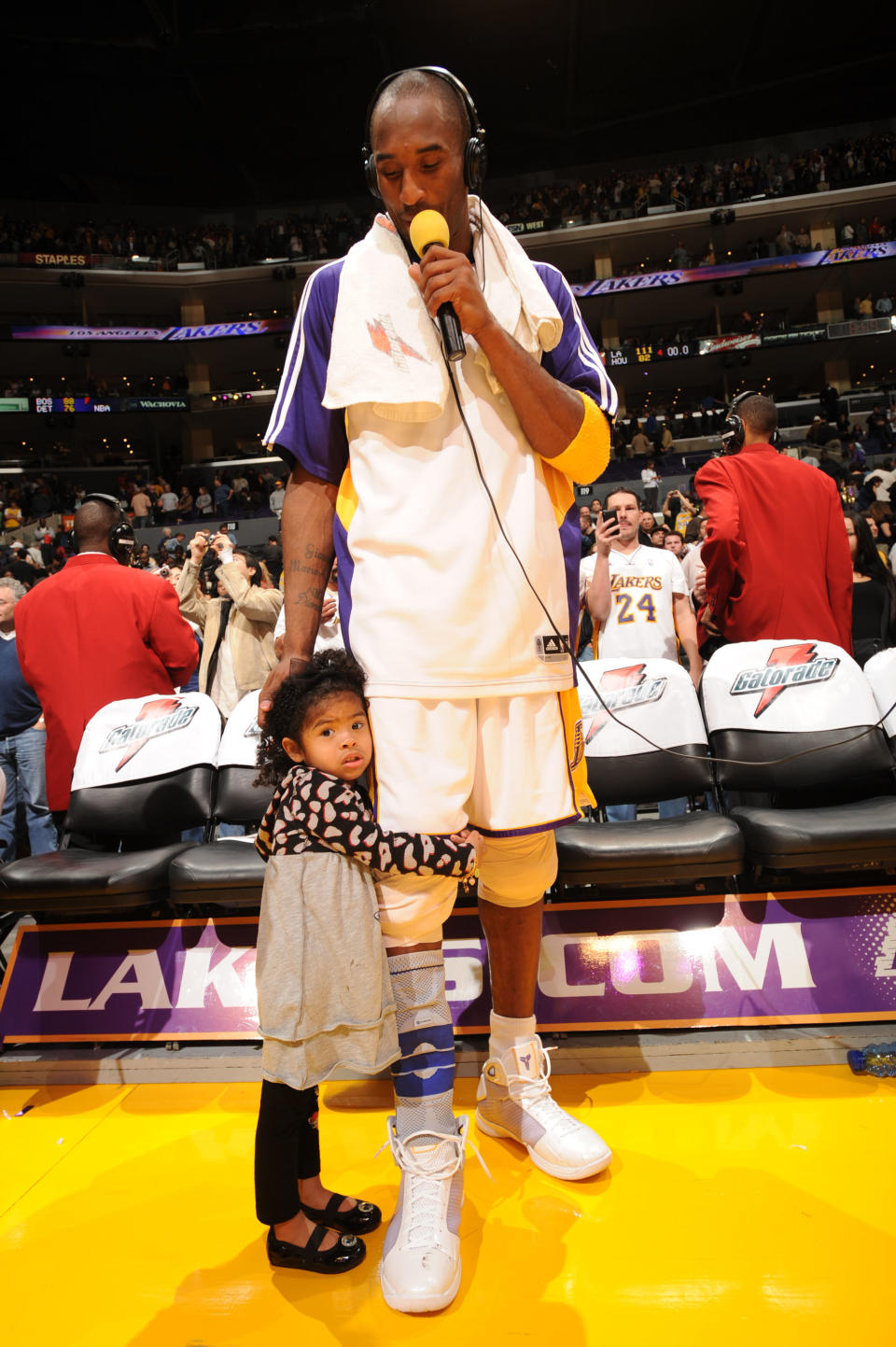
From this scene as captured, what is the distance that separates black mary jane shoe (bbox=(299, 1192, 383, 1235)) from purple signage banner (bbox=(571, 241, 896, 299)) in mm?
20526

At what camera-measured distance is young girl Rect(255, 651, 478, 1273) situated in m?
1.40

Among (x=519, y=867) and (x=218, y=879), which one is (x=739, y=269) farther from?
(x=519, y=867)

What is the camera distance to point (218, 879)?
86.0 inches

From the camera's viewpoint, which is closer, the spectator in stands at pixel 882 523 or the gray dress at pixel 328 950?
the gray dress at pixel 328 950

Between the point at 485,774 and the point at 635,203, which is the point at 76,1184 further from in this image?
the point at 635,203

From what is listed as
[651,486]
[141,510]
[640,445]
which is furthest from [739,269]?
[141,510]

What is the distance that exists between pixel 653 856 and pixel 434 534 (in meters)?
1.08

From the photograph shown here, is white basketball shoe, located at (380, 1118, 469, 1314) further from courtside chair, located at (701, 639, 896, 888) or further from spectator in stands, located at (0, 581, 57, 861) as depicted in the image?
spectator in stands, located at (0, 581, 57, 861)

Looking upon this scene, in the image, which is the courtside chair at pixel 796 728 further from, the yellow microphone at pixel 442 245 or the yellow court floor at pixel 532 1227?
the yellow microphone at pixel 442 245

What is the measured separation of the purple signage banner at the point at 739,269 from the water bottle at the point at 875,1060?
Result: 19976 mm

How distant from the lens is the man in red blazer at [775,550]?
9.73ft

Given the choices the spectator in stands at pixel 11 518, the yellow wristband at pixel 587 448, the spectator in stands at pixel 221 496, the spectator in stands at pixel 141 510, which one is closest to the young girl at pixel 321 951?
the yellow wristband at pixel 587 448

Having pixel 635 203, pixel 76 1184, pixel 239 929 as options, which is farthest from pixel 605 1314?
pixel 635 203

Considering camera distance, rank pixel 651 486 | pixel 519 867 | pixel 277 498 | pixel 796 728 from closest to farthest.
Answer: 1. pixel 519 867
2. pixel 796 728
3. pixel 277 498
4. pixel 651 486
